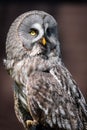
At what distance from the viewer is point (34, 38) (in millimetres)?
9484

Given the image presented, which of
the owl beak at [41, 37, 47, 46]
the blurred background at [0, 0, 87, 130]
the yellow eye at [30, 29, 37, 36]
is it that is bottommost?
the blurred background at [0, 0, 87, 130]

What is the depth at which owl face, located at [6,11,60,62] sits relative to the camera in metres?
9.45

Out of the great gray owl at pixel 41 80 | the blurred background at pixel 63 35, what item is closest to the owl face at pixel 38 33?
the great gray owl at pixel 41 80

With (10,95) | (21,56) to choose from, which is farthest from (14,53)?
(10,95)

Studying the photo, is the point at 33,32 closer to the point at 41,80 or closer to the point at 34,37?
the point at 34,37

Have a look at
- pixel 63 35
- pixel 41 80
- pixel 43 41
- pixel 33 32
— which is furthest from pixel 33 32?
pixel 63 35

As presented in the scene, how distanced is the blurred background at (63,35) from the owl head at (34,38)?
227 centimetres

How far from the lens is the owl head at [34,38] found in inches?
372

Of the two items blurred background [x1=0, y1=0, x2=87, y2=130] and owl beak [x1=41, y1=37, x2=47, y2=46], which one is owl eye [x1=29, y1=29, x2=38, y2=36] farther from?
blurred background [x1=0, y1=0, x2=87, y2=130]

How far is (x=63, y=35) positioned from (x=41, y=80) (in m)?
2.73

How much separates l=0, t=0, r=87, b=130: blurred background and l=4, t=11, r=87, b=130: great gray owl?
2285mm

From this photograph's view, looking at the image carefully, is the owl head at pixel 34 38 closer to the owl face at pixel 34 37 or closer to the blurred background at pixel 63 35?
the owl face at pixel 34 37

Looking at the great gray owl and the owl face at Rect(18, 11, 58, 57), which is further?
the owl face at Rect(18, 11, 58, 57)

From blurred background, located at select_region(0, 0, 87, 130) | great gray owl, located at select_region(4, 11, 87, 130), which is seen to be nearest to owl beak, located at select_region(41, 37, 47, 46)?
great gray owl, located at select_region(4, 11, 87, 130)
